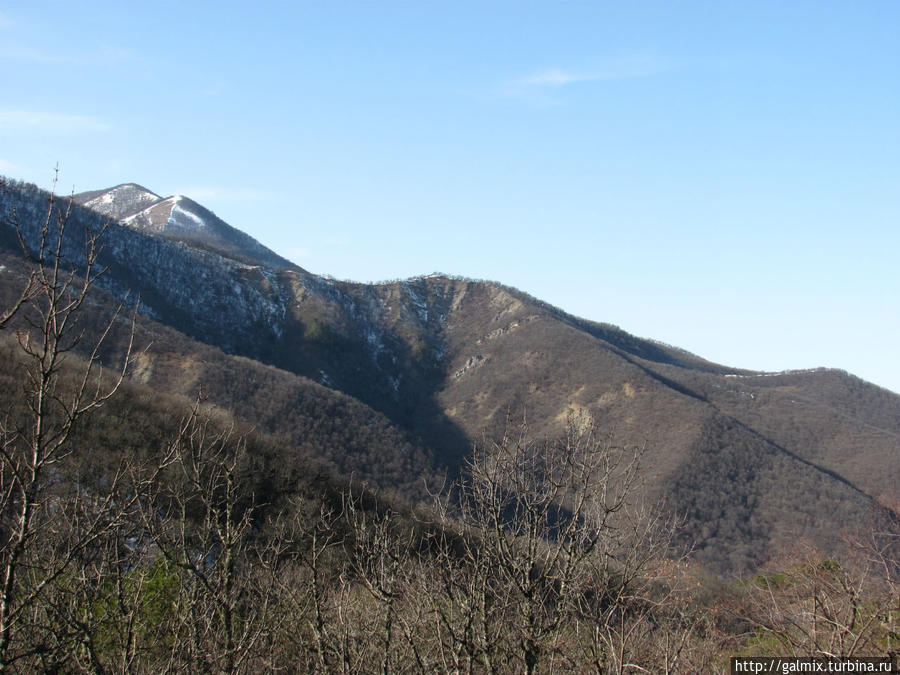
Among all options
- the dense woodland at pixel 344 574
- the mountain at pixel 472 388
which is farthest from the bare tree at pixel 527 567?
the mountain at pixel 472 388

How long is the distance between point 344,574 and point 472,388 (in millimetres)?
132970

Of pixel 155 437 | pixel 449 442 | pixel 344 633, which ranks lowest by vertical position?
pixel 449 442

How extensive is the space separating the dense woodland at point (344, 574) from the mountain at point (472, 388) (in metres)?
55.6

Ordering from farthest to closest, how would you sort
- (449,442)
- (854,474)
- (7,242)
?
(449,442) < (854,474) < (7,242)

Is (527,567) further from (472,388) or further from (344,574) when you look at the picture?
(472,388)

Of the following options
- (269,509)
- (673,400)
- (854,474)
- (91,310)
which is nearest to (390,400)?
(673,400)

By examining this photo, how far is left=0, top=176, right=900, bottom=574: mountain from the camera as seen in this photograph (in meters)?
88.1

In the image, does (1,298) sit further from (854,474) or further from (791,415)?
(791,415)

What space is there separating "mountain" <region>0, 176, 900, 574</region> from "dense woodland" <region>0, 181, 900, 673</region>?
182 ft

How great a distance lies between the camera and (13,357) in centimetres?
4259

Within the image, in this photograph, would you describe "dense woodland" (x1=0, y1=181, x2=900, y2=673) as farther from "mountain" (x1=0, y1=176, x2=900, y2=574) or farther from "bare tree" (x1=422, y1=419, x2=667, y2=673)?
"mountain" (x1=0, y1=176, x2=900, y2=574)

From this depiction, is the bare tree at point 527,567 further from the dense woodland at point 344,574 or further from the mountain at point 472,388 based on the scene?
the mountain at point 472,388

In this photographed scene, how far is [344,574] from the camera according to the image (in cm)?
921

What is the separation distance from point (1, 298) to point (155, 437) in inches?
1707
